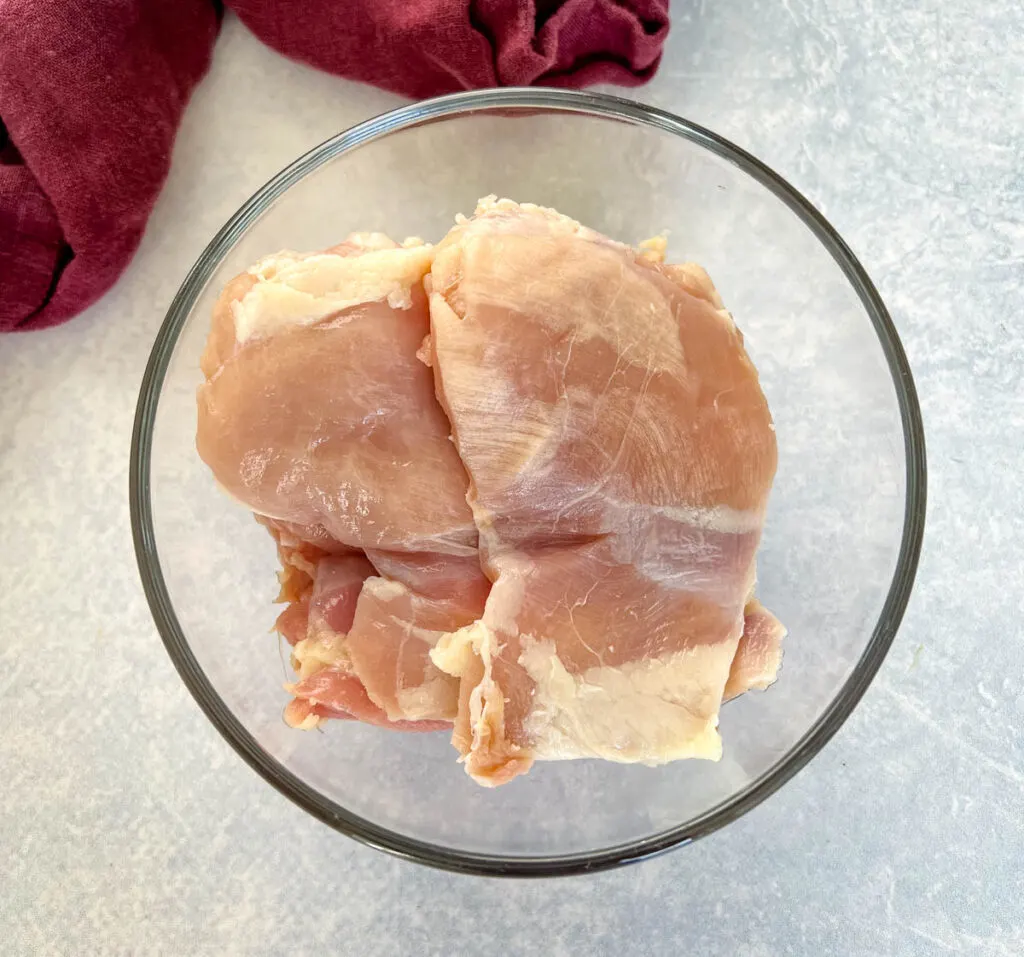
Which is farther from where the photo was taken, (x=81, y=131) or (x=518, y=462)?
(x=81, y=131)

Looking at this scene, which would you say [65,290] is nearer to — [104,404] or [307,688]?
[104,404]

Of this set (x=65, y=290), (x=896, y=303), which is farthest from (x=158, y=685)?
(x=896, y=303)

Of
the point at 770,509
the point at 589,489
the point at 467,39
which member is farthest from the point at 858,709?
the point at 467,39

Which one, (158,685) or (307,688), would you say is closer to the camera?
(307,688)

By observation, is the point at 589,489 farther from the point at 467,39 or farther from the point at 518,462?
the point at 467,39

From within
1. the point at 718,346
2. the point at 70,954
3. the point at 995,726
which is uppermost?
the point at 718,346

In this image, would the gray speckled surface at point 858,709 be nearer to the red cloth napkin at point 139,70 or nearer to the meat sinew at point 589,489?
the red cloth napkin at point 139,70

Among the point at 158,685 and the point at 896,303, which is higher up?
the point at 896,303
